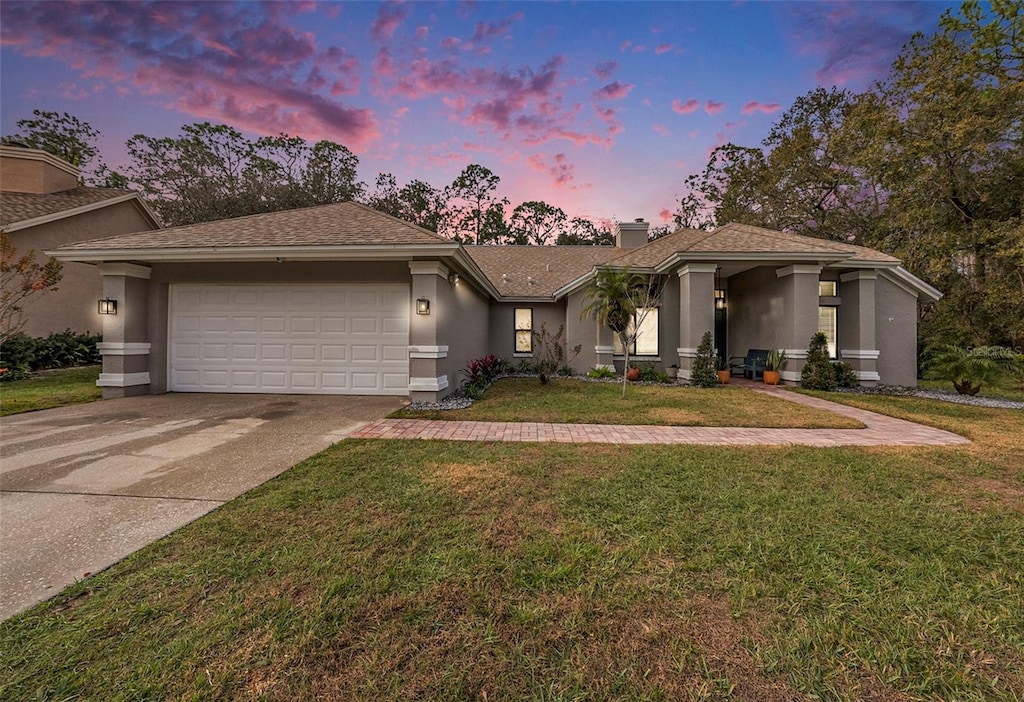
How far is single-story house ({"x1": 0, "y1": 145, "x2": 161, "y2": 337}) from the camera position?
1134 cm

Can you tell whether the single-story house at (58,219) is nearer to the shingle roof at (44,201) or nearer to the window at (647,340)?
the shingle roof at (44,201)

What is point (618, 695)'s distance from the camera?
151cm

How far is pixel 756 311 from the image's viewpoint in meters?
11.2

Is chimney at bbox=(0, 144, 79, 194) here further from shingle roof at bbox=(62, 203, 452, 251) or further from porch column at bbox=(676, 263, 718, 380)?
porch column at bbox=(676, 263, 718, 380)

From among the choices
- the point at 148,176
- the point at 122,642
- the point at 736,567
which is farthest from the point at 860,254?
the point at 148,176

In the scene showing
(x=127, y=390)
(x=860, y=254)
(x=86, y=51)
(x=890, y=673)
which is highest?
(x=86, y=51)

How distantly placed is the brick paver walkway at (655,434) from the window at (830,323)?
5337 millimetres

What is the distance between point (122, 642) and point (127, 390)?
8.67m

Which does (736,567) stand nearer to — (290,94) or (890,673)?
(890,673)

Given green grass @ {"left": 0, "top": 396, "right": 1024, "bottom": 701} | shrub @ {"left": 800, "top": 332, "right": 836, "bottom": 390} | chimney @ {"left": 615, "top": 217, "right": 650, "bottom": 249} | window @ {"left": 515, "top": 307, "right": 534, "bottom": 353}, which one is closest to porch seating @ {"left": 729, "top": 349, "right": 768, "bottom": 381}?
shrub @ {"left": 800, "top": 332, "right": 836, "bottom": 390}

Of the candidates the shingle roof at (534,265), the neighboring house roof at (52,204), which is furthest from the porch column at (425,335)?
the neighboring house roof at (52,204)

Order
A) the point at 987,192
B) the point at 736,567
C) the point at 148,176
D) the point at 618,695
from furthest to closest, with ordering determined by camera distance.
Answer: the point at 148,176 < the point at 987,192 < the point at 736,567 < the point at 618,695

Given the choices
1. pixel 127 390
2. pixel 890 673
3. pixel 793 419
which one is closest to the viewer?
pixel 890 673

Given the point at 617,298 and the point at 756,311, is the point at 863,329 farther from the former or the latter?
the point at 617,298
